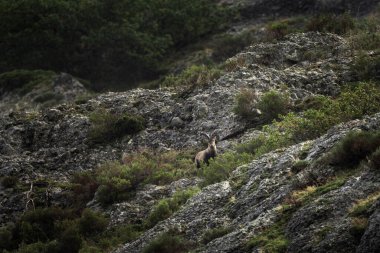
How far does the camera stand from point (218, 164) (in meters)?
20.8

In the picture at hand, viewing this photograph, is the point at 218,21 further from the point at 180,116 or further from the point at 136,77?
the point at 180,116

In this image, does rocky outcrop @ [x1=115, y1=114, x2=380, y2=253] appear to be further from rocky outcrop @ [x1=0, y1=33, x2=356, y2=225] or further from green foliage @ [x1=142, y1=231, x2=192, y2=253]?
rocky outcrop @ [x1=0, y1=33, x2=356, y2=225]

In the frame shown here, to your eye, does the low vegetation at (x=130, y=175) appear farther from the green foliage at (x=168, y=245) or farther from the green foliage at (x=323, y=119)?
the green foliage at (x=168, y=245)

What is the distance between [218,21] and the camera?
4981cm

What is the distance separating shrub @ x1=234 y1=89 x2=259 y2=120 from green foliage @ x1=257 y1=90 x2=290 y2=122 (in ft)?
1.20

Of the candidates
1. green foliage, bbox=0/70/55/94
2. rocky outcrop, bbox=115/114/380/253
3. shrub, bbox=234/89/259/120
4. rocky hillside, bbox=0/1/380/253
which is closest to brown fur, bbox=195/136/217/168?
rocky hillside, bbox=0/1/380/253

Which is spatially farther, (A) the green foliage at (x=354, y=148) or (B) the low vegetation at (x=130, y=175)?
(B) the low vegetation at (x=130, y=175)

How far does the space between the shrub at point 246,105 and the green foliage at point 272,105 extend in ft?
1.20

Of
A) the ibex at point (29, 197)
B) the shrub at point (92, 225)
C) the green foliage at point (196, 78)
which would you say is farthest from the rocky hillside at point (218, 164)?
the green foliage at point (196, 78)

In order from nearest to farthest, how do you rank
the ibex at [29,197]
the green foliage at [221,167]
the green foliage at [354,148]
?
the green foliage at [354,148] → the green foliage at [221,167] → the ibex at [29,197]

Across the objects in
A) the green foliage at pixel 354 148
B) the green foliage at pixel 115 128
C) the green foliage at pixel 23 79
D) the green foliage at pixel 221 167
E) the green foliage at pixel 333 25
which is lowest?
the green foliage at pixel 23 79

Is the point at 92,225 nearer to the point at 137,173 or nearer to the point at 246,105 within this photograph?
the point at 137,173

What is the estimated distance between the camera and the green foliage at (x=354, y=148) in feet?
48.9

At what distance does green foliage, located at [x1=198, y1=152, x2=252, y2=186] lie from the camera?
20.3m
